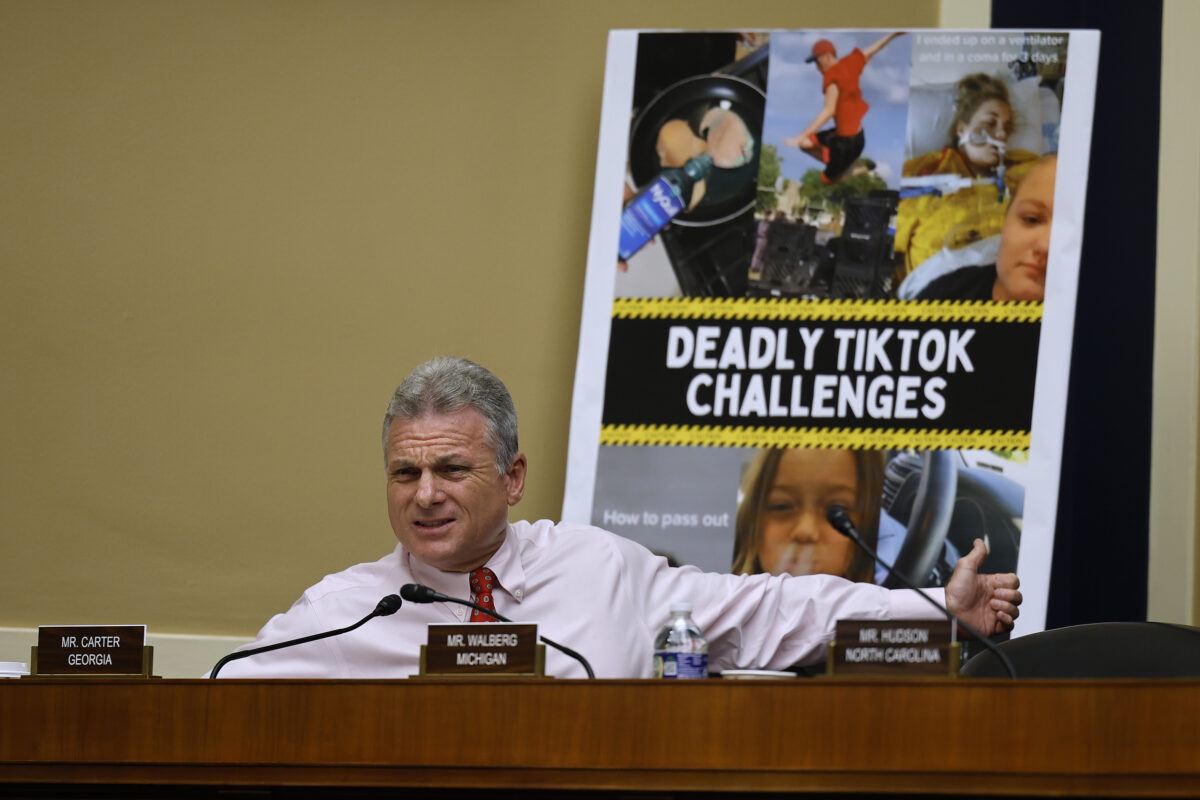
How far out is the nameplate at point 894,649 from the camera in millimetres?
1697

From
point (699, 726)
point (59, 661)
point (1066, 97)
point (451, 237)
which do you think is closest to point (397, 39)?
point (451, 237)

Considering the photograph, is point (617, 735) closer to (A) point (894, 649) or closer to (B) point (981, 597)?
(A) point (894, 649)

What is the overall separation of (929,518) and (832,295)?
59cm

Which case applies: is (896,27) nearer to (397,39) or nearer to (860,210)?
(860,210)

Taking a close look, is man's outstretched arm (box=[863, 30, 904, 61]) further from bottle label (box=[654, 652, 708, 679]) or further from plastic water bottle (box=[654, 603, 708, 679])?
bottle label (box=[654, 652, 708, 679])

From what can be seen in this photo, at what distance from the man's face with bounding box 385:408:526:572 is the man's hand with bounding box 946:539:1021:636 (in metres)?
0.86

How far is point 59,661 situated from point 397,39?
8.29ft

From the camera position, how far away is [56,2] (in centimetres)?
413

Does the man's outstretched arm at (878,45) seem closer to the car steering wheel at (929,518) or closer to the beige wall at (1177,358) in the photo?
the beige wall at (1177,358)

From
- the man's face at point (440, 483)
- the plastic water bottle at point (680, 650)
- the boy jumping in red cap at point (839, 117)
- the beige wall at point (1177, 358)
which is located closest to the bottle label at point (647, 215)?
the boy jumping in red cap at point (839, 117)

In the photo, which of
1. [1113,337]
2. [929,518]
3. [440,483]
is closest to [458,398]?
[440,483]

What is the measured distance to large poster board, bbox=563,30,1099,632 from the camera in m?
3.27

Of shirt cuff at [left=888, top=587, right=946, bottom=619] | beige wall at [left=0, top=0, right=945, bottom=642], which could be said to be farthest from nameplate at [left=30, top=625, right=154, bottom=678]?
beige wall at [left=0, top=0, right=945, bottom=642]

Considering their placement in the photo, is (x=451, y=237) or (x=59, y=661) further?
(x=451, y=237)
